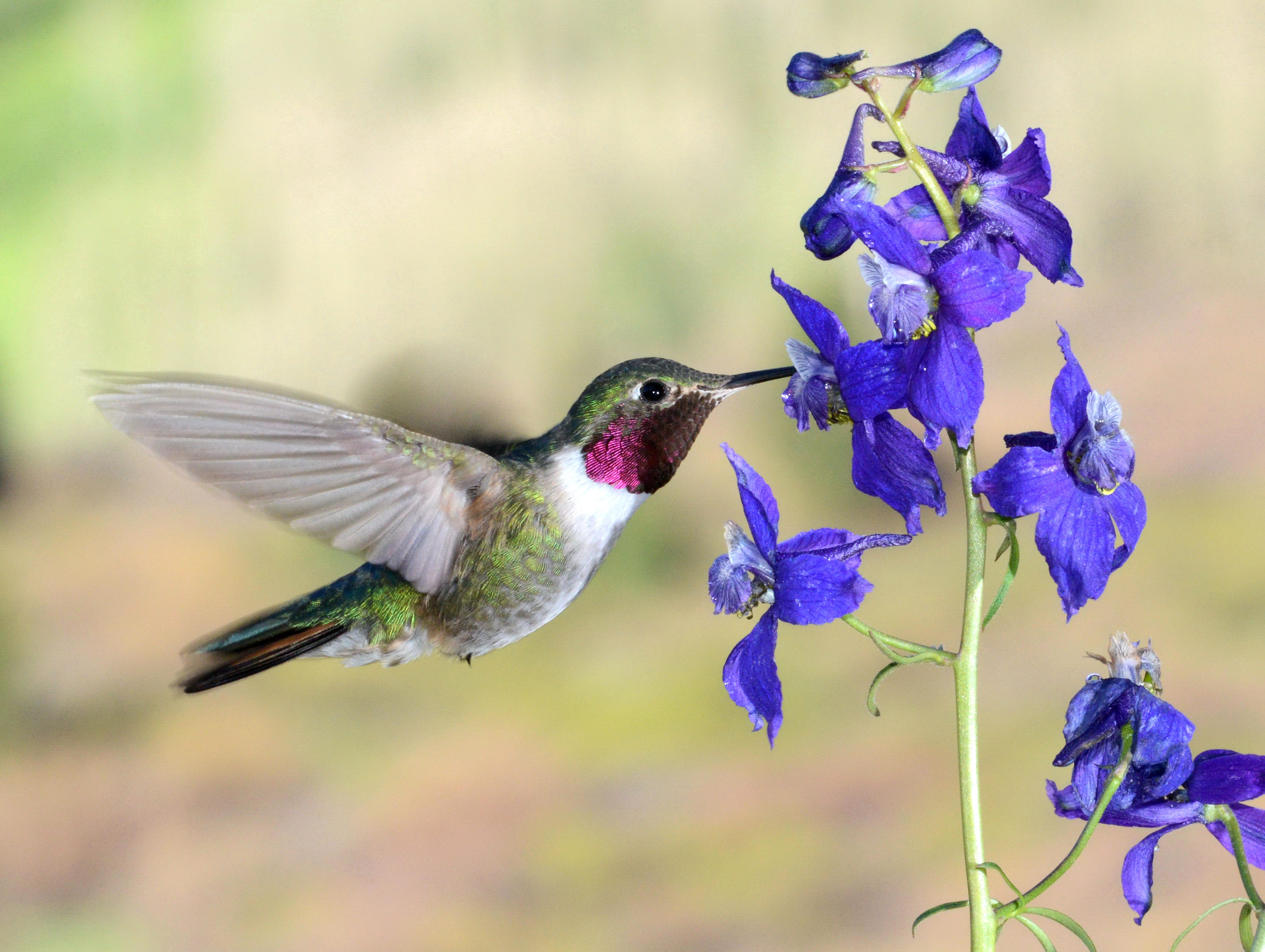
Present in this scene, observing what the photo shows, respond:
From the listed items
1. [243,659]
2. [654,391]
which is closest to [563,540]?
[654,391]

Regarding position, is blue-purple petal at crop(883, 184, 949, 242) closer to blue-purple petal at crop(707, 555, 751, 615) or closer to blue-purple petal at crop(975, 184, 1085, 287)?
blue-purple petal at crop(975, 184, 1085, 287)

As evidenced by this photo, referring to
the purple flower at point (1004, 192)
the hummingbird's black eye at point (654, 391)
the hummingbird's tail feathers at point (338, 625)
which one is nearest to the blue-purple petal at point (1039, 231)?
the purple flower at point (1004, 192)

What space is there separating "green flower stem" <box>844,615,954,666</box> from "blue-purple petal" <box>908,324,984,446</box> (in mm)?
82

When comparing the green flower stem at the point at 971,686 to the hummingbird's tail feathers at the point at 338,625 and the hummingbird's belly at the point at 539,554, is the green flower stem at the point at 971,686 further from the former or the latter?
the hummingbird's tail feathers at the point at 338,625

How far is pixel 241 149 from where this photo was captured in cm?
165

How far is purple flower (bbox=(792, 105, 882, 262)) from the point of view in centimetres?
50

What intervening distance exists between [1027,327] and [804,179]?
37 centimetres

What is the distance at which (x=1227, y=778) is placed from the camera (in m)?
0.46

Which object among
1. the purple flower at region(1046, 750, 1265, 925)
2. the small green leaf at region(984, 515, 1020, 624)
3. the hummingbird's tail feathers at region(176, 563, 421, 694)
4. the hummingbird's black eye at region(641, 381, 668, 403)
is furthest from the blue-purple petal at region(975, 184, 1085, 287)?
the hummingbird's tail feathers at region(176, 563, 421, 694)

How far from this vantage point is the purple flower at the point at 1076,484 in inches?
18.2

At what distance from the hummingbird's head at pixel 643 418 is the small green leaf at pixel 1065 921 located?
0.41 metres

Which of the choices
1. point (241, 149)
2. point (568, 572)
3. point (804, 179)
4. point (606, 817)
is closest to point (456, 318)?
point (241, 149)

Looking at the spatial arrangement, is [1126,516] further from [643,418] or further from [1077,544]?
[643,418]

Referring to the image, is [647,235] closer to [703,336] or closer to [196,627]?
[703,336]
